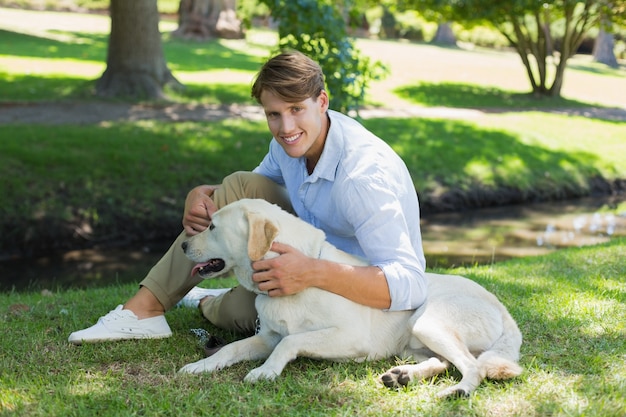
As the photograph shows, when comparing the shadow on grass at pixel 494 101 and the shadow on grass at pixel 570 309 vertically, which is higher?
the shadow on grass at pixel 570 309

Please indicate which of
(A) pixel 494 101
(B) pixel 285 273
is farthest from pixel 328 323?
(A) pixel 494 101

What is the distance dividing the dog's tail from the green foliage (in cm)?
599

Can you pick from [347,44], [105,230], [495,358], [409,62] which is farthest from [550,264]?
[409,62]

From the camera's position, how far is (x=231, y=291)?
4691 millimetres

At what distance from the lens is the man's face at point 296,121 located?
400 cm

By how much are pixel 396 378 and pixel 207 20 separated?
27.8 metres

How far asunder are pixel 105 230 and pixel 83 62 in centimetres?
1062

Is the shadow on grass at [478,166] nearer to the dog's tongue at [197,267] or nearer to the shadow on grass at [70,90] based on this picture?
the shadow on grass at [70,90]

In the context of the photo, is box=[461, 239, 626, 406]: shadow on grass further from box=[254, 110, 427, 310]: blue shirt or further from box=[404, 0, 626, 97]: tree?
box=[404, 0, 626, 97]: tree

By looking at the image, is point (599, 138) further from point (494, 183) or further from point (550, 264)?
point (550, 264)

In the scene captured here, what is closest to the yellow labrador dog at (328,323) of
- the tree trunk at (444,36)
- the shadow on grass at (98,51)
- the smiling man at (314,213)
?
the smiling man at (314,213)

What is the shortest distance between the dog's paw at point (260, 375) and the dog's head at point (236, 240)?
463 millimetres

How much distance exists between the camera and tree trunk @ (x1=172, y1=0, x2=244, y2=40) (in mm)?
29377

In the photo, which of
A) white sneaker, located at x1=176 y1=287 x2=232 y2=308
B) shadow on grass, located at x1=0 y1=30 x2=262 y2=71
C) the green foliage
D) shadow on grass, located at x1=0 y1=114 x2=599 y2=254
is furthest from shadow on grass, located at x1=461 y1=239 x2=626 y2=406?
shadow on grass, located at x1=0 y1=30 x2=262 y2=71
